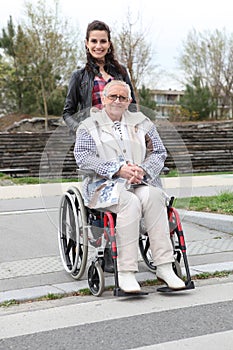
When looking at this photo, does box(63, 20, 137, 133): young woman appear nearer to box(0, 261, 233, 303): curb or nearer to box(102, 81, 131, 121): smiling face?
box(102, 81, 131, 121): smiling face

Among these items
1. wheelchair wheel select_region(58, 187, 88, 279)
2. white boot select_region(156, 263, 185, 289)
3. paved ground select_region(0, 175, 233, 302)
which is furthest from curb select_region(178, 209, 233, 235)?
white boot select_region(156, 263, 185, 289)

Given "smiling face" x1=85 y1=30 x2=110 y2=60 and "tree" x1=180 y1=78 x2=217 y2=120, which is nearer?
"smiling face" x1=85 y1=30 x2=110 y2=60

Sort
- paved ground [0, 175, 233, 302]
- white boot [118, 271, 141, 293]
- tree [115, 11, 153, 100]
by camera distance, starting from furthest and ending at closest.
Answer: tree [115, 11, 153, 100] < paved ground [0, 175, 233, 302] < white boot [118, 271, 141, 293]

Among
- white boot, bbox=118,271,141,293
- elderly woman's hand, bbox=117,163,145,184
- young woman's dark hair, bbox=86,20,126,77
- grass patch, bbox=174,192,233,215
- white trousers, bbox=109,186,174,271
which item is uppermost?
young woman's dark hair, bbox=86,20,126,77

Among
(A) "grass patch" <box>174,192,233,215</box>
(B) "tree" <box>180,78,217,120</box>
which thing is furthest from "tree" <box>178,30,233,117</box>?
(A) "grass patch" <box>174,192,233,215</box>

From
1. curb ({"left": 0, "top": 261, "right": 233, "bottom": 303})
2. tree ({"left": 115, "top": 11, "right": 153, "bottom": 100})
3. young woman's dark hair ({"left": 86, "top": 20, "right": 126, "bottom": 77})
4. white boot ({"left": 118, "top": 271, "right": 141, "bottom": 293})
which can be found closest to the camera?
white boot ({"left": 118, "top": 271, "right": 141, "bottom": 293})

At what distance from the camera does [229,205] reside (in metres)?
8.15

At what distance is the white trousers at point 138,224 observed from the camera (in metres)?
4.33

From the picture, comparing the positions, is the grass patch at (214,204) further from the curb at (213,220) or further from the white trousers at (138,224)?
the white trousers at (138,224)

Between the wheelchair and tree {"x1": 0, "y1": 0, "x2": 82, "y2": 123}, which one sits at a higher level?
tree {"x1": 0, "y1": 0, "x2": 82, "y2": 123}

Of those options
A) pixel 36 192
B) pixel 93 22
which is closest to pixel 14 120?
pixel 36 192

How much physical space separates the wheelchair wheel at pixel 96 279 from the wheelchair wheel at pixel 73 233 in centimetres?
18

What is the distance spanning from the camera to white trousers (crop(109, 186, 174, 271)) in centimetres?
433

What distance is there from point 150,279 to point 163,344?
4.87 ft
